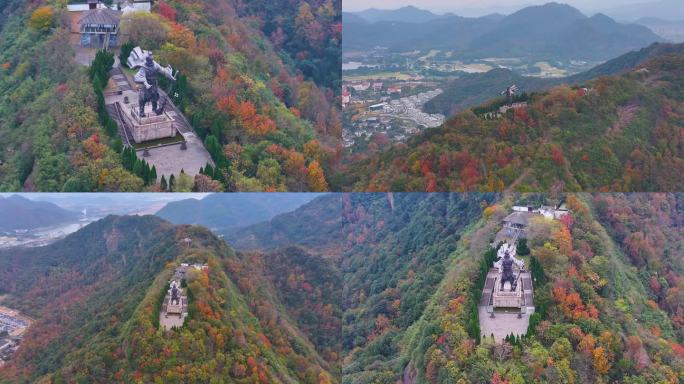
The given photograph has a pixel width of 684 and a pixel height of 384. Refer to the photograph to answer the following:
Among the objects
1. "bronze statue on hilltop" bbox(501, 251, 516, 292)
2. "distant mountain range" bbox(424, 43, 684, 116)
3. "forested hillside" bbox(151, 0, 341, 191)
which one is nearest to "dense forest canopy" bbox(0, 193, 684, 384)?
"bronze statue on hilltop" bbox(501, 251, 516, 292)

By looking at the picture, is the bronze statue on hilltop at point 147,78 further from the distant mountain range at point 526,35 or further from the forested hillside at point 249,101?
the distant mountain range at point 526,35

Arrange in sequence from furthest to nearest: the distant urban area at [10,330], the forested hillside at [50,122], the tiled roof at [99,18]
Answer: the tiled roof at [99,18] < the forested hillside at [50,122] < the distant urban area at [10,330]

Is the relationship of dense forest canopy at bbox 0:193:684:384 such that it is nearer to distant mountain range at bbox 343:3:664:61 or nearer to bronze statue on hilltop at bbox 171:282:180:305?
bronze statue on hilltop at bbox 171:282:180:305

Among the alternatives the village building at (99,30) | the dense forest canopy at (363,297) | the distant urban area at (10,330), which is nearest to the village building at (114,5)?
the village building at (99,30)

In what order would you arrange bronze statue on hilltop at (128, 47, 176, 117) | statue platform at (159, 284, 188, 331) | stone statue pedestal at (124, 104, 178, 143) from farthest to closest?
stone statue pedestal at (124, 104, 178, 143) → bronze statue on hilltop at (128, 47, 176, 117) → statue platform at (159, 284, 188, 331)

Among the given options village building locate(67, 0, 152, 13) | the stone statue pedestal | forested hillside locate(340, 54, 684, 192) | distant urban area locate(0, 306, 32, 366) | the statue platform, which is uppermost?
village building locate(67, 0, 152, 13)

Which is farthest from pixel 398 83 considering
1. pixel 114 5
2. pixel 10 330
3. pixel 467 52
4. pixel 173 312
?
pixel 10 330

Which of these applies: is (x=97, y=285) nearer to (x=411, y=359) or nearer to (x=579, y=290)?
(x=411, y=359)
